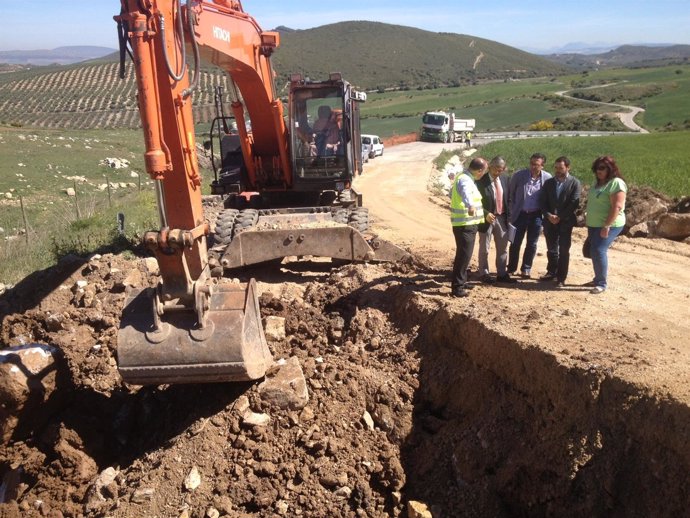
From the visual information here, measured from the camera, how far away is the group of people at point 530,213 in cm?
753

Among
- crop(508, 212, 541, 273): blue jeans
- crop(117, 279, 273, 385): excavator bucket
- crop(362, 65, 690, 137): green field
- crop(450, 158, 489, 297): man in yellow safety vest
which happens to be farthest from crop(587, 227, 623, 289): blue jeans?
crop(362, 65, 690, 137): green field

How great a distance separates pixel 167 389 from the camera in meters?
6.68

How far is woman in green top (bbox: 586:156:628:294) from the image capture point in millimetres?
7529

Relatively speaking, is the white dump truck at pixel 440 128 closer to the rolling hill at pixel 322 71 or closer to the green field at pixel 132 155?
the green field at pixel 132 155

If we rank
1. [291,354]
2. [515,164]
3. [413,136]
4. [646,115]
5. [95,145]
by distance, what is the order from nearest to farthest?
[291,354] < [515,164] < [95,145] < [413,136] < [646,115]

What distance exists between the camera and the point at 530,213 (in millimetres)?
8406

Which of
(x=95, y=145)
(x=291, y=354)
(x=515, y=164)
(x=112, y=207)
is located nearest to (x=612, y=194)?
(x=291, y=354)

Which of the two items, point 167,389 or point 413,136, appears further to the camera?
point 413,136

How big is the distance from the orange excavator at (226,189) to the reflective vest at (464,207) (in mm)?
1938

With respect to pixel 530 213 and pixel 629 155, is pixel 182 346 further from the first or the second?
pixel 629 155

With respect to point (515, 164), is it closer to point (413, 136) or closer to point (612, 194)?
point (413, 136)

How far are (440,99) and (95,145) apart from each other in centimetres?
5726

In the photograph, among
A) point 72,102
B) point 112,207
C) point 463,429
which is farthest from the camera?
point 72,102

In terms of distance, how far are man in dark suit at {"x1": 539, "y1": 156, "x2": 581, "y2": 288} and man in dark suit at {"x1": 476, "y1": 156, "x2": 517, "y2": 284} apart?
52 centimetres
